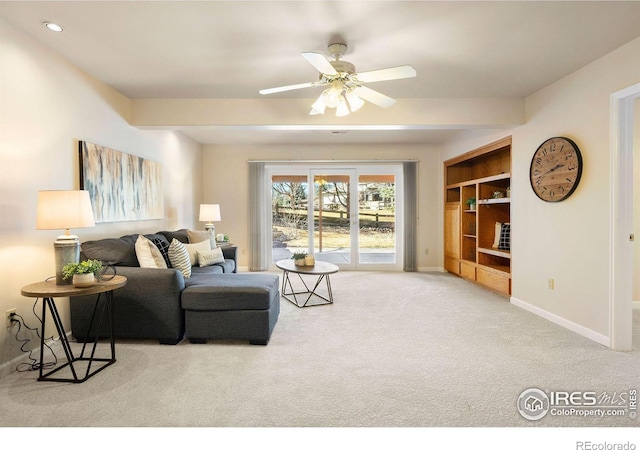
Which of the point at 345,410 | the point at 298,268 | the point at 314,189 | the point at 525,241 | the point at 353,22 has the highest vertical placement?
the point at 353,22

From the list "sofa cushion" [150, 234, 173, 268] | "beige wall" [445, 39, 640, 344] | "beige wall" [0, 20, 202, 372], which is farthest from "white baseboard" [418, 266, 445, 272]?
"beige wall" [0, 20, 202, 372]

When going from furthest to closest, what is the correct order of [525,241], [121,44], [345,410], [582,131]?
[525,241], [582,131], [121,44], [345,410]

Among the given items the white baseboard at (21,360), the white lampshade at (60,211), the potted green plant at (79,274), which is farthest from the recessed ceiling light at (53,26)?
the white baseboard at (21,360)

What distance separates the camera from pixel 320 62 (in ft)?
7.07

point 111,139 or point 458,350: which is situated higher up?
point 111,139

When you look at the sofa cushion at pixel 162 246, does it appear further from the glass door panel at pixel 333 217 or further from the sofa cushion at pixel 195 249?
the glass door panel at pixel 333 217

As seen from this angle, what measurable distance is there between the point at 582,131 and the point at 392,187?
11.8 ft

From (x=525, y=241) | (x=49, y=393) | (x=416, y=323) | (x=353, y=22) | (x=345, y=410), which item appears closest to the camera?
(x=345, y=410)

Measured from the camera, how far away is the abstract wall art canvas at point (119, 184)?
123 inches

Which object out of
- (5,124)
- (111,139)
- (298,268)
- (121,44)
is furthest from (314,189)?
(5,124)

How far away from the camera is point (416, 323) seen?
3.36m

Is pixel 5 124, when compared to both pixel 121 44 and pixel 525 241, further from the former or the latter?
pixel 525 241

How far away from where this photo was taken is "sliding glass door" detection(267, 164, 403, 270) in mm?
6422

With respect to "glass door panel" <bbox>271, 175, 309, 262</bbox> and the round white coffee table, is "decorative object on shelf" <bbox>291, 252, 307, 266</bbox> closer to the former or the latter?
the round white coffee table
